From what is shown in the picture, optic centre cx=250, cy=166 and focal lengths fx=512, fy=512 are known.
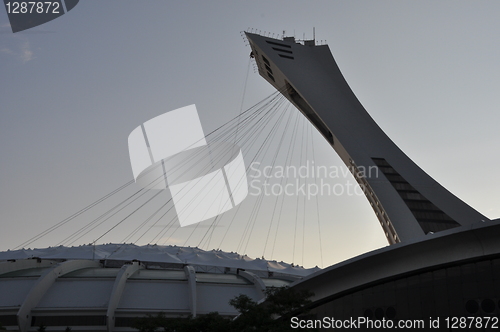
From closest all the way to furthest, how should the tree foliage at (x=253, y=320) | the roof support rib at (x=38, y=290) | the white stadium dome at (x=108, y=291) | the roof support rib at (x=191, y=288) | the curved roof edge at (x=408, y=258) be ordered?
the curved roof edge at (x=408, y=258)
the tree foliage at (x=253, y=320)
the roof support rib at (x=38, y=290)
the white stadium dome at (x=108, y=291)
the roof support rib at (x=191, y=288)

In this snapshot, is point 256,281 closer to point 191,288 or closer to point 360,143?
point 191,288

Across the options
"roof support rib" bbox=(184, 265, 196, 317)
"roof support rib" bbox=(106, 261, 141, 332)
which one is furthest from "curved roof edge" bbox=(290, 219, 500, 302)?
"roof support rib" bbox=(106, 261, 141, 332)

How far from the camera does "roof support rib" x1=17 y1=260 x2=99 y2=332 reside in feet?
108

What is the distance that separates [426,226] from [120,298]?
21586 mm

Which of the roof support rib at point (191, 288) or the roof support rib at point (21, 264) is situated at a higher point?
the roof support rib at point (21, 264)

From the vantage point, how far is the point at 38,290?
115 ft

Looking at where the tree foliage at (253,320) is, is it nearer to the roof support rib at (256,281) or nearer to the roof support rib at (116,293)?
the roof support rib at (116,293)

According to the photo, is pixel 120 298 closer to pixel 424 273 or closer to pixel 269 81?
pixel 424 273

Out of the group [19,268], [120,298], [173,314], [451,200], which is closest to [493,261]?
[451,200]

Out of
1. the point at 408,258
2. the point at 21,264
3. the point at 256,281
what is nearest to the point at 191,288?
the point at 256,281

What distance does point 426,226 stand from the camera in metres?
35.1

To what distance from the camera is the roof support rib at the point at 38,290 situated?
32.9 m

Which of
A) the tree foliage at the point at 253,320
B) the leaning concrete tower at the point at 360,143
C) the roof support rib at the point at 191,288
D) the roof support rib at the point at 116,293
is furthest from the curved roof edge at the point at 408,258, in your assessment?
the roof support rib at the point at 116,293

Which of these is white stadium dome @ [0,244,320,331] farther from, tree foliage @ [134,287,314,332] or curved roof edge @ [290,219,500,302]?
curved roof edge @ [290,219,500,302]
